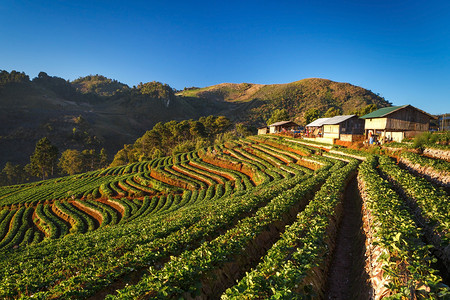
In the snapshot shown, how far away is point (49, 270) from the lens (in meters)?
11.6

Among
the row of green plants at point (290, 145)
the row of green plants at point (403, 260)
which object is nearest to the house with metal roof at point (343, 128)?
the row of green plants at point (290, 145)

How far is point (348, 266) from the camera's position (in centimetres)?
1018

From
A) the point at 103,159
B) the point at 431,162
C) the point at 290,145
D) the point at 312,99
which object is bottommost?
the point at 103,159

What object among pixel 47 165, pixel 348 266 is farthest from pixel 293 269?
pixel 47 165

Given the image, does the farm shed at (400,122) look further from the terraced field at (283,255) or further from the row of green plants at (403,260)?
the row of green plants at (403,260)

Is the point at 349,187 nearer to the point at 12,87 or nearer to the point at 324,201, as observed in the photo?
the point at 324,201

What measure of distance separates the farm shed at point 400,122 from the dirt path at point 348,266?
33612 mm

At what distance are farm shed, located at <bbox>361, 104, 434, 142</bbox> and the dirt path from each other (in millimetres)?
33612

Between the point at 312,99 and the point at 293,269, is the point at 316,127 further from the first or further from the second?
the point at 312,99

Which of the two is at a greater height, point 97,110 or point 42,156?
point 97,110

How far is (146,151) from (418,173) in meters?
94.5

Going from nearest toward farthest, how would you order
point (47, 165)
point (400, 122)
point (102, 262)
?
point (102, 262), point (400, 122), point (47, 165)

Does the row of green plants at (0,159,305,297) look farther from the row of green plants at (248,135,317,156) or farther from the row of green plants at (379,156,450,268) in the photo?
the row of green plants at (248,135,317,156)

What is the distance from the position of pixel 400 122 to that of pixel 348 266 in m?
42.3
